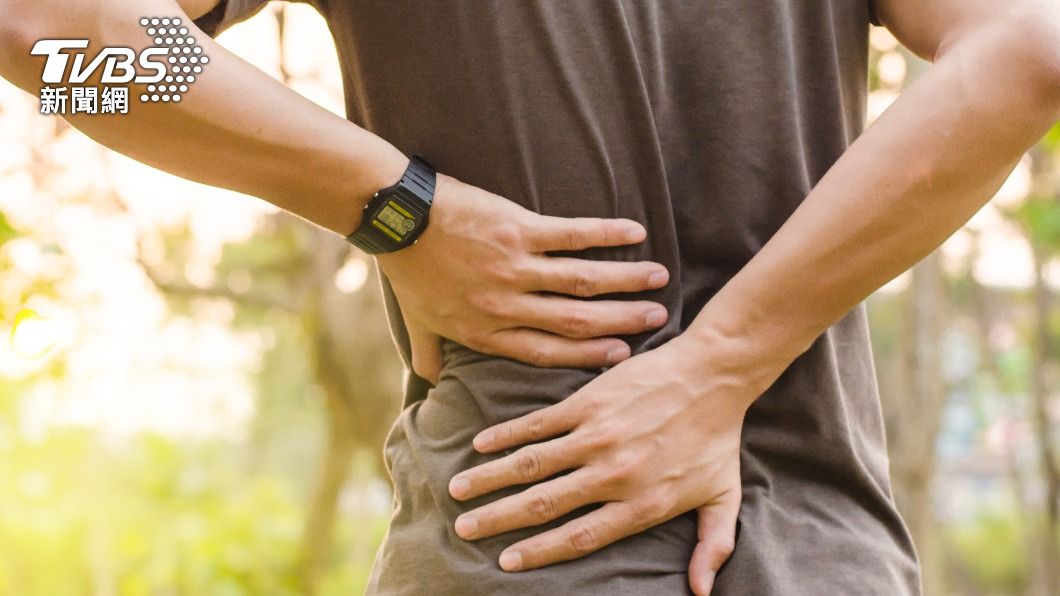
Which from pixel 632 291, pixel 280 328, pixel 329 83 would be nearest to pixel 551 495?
pixel 632 291

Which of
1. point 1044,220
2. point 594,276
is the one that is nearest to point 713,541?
point 594,276

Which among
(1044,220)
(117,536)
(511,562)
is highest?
(511,562)

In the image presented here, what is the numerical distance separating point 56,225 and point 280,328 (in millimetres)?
→ 7414

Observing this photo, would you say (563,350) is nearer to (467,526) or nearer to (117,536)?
(467,526)

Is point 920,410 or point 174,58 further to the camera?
point 920,410

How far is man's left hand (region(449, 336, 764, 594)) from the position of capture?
99 cm

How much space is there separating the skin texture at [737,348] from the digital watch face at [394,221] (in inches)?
9.5

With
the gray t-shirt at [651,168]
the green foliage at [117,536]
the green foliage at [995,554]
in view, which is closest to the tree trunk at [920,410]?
the green foliage at [117,536]

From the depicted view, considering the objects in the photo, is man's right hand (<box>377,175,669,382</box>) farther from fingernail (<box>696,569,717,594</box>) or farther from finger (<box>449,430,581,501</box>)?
fingernail (<box>696,569,717,594</box>)

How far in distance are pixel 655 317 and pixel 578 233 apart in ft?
0.38

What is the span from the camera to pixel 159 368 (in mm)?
8922

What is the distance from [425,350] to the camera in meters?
1.16

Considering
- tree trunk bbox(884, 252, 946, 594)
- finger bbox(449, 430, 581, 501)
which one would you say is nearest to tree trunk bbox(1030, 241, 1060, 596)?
tree trunk bbox(884, 252, 946, 594)

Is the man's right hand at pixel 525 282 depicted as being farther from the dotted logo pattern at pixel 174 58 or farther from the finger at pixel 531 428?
the dotted logo pattern at pixel 174 58
